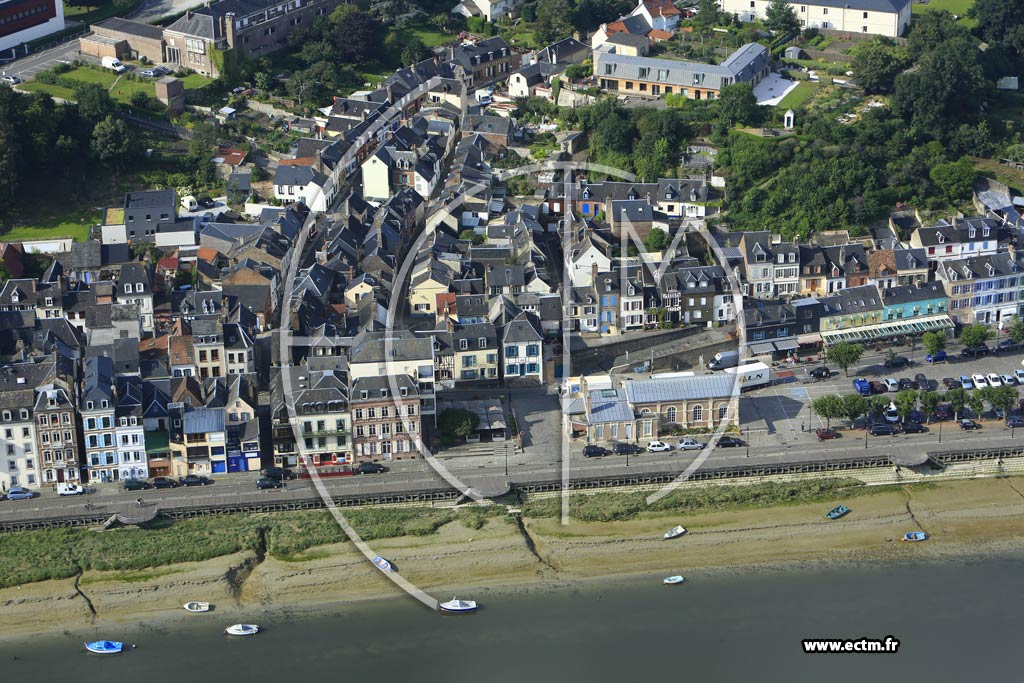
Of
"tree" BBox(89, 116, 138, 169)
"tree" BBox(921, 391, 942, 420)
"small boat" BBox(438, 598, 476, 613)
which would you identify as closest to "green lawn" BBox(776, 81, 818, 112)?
"tree" BBox(921, 391, 942, 420)

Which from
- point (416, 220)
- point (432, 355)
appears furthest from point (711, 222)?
point (432, 355)

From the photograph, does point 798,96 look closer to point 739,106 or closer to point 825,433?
point 739,106

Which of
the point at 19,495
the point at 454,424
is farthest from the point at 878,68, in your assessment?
the point at 19,495

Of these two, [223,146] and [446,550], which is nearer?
[446,550]

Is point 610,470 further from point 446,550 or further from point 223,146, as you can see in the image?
point 223,146

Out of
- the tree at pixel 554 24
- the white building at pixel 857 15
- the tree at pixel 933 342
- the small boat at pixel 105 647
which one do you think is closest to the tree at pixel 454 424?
the small boat at pixel 105 647

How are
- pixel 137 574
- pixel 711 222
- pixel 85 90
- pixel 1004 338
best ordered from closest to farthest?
pixel 137 574 → pixel 1004 338 → pixel 711 222 → pixel 85 90

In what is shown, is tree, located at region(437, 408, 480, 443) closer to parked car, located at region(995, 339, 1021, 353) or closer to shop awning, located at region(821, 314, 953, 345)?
shop awning, located at region(821, 314, 953, 345)
